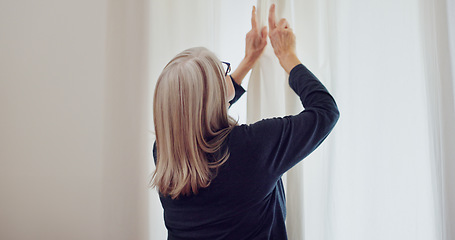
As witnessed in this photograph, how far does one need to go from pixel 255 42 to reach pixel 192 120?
1.24ft

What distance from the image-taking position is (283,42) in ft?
2.97

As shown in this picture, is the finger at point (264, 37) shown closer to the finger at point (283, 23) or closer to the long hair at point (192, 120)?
the finger at point (283, 23)

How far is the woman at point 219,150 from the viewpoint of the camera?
71 centimetres

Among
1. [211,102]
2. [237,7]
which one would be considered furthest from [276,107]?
[237,7]

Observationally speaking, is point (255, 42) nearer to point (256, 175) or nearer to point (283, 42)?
point (283, 42)

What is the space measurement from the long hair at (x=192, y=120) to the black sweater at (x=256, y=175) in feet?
0.11
